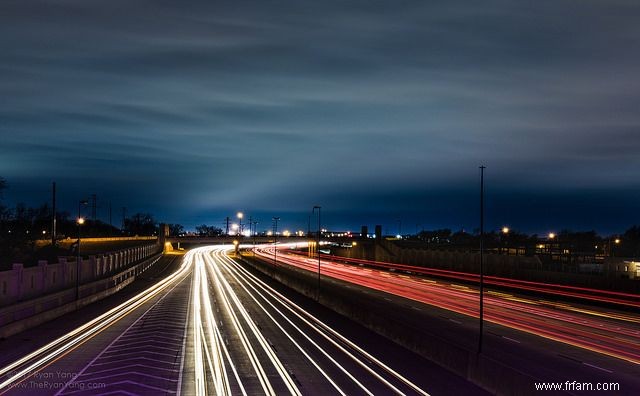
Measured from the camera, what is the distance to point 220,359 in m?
29.7

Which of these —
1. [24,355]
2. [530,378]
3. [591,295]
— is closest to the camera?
[530,378]

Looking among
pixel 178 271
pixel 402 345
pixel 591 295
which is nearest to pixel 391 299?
pixel 591 295

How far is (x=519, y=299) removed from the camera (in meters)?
59.0

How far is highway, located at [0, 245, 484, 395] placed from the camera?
23.4 metres

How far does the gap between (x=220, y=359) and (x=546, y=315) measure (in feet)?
86.4

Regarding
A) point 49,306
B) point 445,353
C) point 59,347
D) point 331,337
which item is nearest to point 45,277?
point 49,306

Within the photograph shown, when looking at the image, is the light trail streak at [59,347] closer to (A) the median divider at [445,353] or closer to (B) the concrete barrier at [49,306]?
(B) the concrete barrier at [49,306]

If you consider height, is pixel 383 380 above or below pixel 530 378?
below

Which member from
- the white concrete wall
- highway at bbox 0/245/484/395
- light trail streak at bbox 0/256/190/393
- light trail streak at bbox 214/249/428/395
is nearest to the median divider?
highway at bbox 0/245/484/395

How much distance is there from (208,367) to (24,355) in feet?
30.0

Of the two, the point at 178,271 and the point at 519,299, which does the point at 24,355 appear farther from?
the point at 178,271

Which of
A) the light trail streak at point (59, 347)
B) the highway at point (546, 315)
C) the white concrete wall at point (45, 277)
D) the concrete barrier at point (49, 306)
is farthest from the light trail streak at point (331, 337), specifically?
the white concrete wall at point (45, 277)

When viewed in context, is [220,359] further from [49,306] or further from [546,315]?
[546,315]

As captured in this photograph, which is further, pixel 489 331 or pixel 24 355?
pixel 489 331
